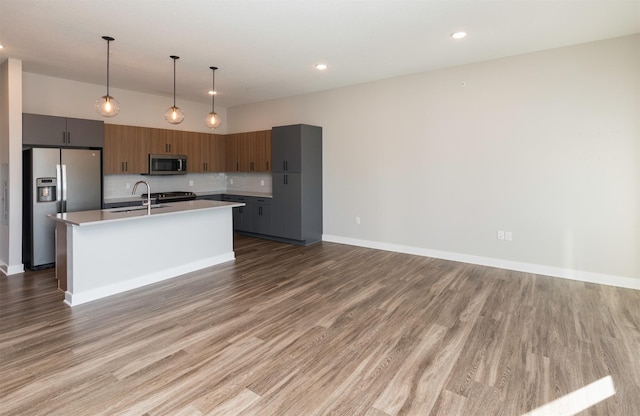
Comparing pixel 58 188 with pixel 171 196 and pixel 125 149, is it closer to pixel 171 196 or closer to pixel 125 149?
pixel 125 149

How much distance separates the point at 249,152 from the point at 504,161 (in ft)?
15.7

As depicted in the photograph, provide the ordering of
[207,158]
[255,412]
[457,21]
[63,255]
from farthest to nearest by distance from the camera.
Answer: [207,158] < [63,255] < [457,21] < [255,412]

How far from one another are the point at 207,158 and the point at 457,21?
18.4 feet

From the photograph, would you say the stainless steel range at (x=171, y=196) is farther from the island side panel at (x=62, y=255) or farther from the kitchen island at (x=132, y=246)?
the island side panel at (x=62, y=255)

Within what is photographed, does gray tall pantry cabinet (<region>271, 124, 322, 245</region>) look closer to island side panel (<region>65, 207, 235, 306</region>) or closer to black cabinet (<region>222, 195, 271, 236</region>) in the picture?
black cabinet (<region>222, 195, 271, 236</region>)

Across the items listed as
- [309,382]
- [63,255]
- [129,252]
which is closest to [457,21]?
[309,382]

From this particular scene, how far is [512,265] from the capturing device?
4.86m

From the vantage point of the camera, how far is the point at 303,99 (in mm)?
6887

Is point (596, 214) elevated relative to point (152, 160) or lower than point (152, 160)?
lower

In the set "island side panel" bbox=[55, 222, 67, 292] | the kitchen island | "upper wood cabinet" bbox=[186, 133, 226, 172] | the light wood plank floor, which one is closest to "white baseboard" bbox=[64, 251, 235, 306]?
the kitchen island

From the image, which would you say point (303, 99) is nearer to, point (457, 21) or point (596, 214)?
point (457, 21)

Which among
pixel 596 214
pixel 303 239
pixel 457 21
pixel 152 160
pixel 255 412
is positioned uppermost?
pixel 457 21

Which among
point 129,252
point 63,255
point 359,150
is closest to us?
point 63,255

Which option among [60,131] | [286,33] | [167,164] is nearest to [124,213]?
[60,131]
